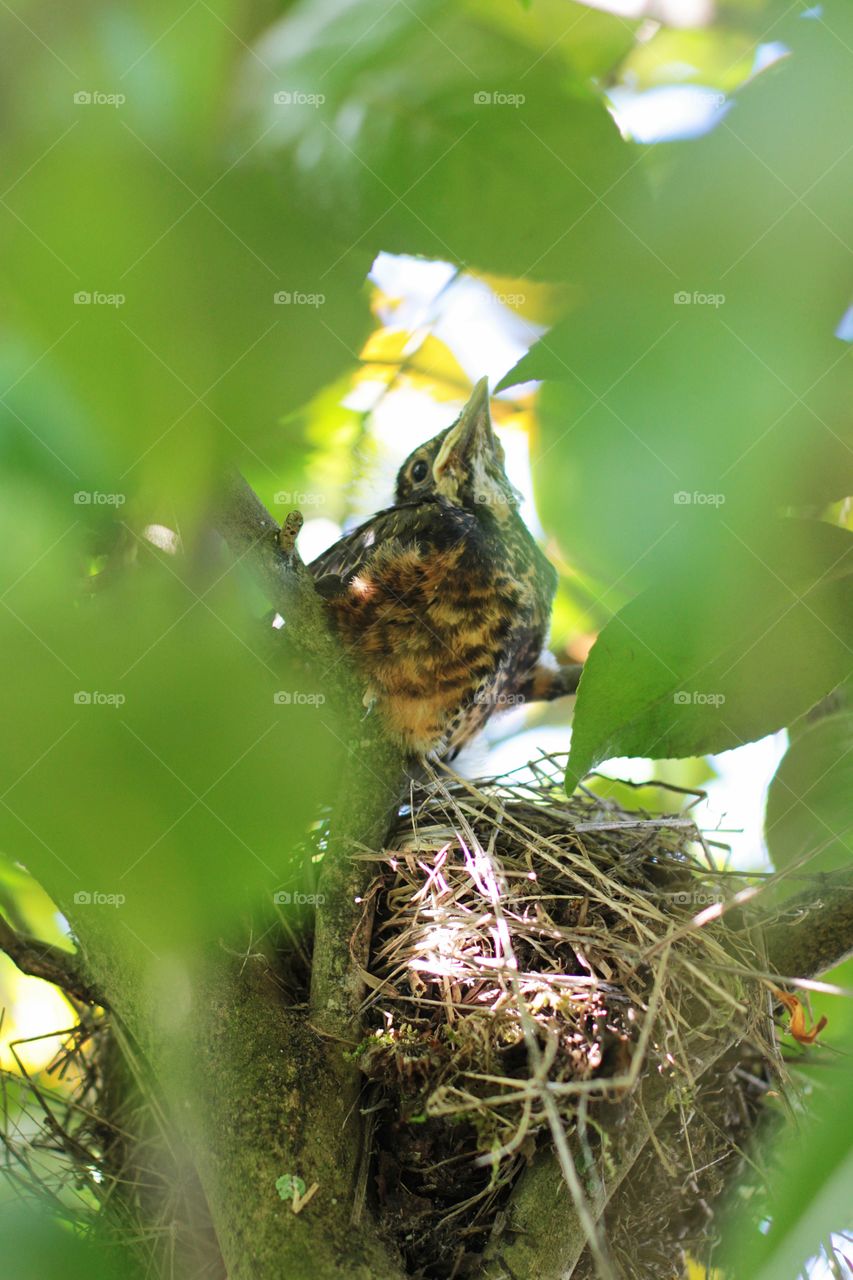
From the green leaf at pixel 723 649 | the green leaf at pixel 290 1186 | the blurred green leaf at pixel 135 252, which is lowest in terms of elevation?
the green leaf at pixel 290 1186

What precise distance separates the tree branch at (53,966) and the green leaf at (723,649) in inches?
34.4

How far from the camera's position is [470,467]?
7.93 feet

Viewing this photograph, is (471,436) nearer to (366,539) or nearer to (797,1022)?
(366,539)

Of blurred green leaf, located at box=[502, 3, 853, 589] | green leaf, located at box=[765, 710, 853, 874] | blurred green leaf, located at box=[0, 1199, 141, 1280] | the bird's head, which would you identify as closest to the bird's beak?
the bird's head

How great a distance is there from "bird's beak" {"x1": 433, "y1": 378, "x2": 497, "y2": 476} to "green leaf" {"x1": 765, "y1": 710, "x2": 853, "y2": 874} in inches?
41.6

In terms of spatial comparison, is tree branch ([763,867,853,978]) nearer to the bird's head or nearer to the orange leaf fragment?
the orange leaf fragment

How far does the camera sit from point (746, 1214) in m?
1.60

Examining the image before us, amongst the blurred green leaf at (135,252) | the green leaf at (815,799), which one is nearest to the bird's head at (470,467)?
the green leaf at (815,799)

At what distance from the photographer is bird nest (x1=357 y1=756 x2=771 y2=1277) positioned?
1246mm

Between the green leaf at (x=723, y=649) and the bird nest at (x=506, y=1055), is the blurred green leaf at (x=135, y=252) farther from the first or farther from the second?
the bird nest at (x=506, y=1055)

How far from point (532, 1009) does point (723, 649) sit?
0.56 m

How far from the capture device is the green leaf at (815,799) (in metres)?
1.31

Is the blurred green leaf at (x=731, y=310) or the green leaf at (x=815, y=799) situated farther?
the green leaf at (x=815, y=799)

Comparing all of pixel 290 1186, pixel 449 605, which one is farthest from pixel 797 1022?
pixel 449 605
